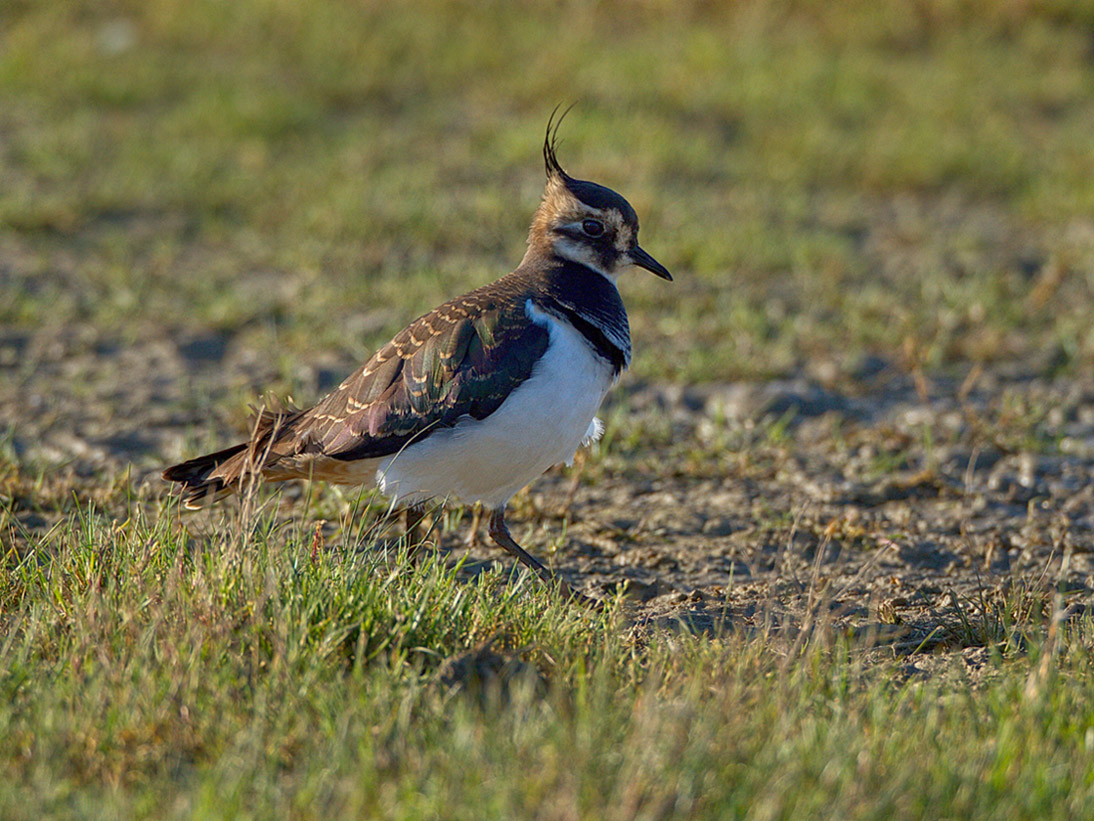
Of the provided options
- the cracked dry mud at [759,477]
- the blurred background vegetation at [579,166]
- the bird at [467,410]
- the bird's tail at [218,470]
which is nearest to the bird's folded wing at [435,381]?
the bird at [467,410]

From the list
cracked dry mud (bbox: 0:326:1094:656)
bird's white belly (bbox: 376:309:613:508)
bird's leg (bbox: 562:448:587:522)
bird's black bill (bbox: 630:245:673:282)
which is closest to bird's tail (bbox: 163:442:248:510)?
cracked dry mud (bbox: 0:326:1094:656)

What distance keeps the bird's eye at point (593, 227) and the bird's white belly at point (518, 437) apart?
0.51 metres

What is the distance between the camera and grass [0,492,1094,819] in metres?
2.48

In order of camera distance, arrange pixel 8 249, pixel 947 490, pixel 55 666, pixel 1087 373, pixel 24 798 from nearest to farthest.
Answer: pixel 24 798
pixel 55 666
pixel 947 490
pixel 1087 373
pixel 8 249

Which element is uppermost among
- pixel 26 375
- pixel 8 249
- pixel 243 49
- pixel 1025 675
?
pixel 243 49

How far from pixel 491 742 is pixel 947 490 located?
122 inches

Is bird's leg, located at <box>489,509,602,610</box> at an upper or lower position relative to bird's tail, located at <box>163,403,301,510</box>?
lower

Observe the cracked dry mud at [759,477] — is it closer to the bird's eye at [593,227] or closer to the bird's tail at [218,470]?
the bird's tail at [218,470]

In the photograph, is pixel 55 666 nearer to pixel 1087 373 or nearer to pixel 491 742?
pixel 491 742

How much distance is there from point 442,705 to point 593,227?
6.88ft

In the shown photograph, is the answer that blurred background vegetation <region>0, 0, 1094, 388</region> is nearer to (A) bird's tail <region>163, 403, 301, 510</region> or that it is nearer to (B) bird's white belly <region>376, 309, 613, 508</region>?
(A) bird's tail <region>163, 403, 301, 510</region>

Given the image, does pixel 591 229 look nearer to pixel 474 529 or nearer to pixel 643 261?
pixel 643 261

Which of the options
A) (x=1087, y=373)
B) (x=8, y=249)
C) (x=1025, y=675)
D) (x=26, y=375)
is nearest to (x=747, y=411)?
(x=1087, y=373)

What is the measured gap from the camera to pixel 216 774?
2.54 meters
